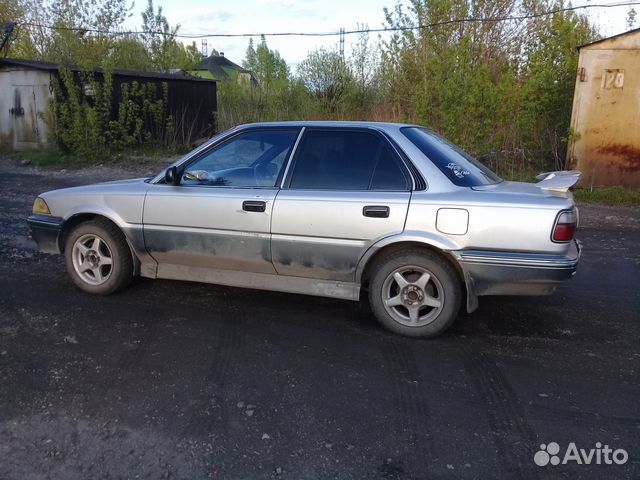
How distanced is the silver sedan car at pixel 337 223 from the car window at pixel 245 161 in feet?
0.04

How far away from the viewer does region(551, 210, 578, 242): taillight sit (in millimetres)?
3857

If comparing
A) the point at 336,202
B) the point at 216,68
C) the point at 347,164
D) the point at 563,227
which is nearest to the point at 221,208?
the point at 336,202

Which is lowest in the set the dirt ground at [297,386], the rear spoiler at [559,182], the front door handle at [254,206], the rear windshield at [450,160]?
the dirt ground at [297,386]

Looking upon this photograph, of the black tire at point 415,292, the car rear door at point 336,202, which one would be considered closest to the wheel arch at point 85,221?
the car rear door at point 336,202

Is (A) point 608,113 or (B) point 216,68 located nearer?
(A) point 608,113

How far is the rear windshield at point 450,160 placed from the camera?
167 inches

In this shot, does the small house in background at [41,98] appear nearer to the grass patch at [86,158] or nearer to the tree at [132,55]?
the grass patch at [86,158]

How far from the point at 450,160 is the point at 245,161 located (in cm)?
171

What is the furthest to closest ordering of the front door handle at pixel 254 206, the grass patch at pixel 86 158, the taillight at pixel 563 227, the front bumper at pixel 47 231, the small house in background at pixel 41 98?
the small house in background at pixel 41 98
the grass patch at pixel 86 158
the front bumper at pixel 47 231
the front door handle at pixel 254 206
the taillight at pixel 563 227

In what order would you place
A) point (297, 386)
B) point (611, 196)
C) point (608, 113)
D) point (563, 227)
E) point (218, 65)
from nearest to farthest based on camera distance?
point (297, 386), point (563, 227), point (611, 196), point (608, 113), point (218, 65)

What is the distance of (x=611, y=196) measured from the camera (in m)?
10.4

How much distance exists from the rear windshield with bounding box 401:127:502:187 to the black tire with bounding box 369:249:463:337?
2.07 ft

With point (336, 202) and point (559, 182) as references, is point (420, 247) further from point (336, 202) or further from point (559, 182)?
point (559, 182)

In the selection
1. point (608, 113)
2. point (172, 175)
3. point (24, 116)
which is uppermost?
point (608, 113)
